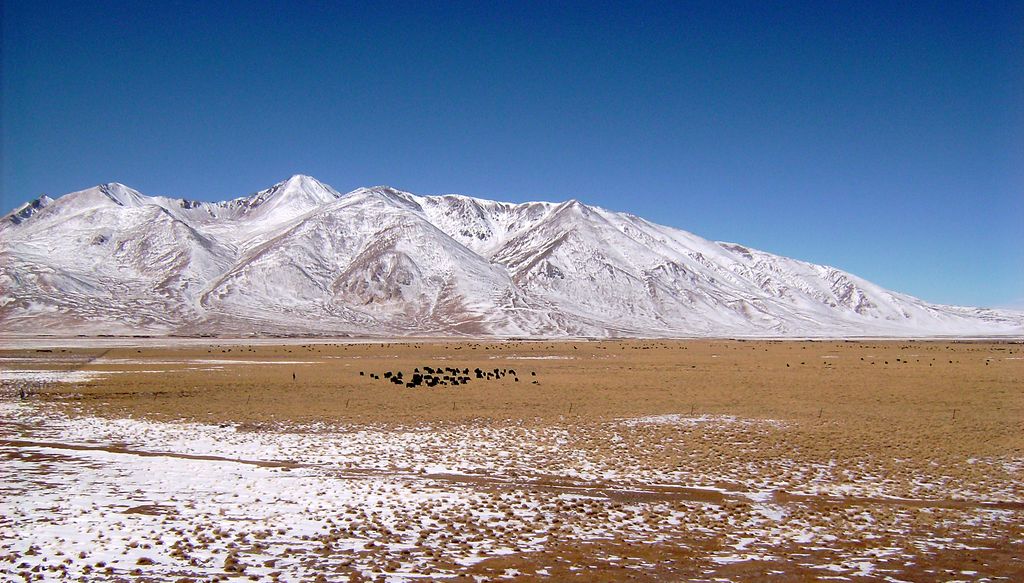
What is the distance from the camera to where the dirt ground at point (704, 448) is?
39.9ft

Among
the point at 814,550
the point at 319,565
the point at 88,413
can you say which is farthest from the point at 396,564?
the point at 88,413

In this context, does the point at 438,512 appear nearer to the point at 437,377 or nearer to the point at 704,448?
the point at 704,448

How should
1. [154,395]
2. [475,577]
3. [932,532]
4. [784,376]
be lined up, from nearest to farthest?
[475,577] < [932,532] < [154,395] < [784,376]

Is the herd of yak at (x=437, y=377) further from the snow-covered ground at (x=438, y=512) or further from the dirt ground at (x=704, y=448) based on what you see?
the snow-covered ground at (x=438, y=512)

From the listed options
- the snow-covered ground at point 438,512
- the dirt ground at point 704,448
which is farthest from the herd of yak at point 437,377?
the snow-covered ground at point 438,512

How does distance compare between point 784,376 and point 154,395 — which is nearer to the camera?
point 154,395

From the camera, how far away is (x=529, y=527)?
13.7m

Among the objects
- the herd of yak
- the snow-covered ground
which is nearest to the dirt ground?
the snow-covered ground

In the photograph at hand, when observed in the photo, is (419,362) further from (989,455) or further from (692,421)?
(989,455)

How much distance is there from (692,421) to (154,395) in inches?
1116

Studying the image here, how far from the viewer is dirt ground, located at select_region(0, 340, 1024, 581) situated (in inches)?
479

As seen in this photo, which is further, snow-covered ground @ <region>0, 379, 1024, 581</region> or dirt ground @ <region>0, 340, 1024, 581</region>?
dirt ground @ <region>0, 340, 1024, 581</region>

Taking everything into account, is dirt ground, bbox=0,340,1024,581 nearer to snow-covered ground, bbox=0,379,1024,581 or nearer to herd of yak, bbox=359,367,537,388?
snow-covered ground, bbox=0,379,1024,581

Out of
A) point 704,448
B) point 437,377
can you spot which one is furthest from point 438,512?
point 437,377
